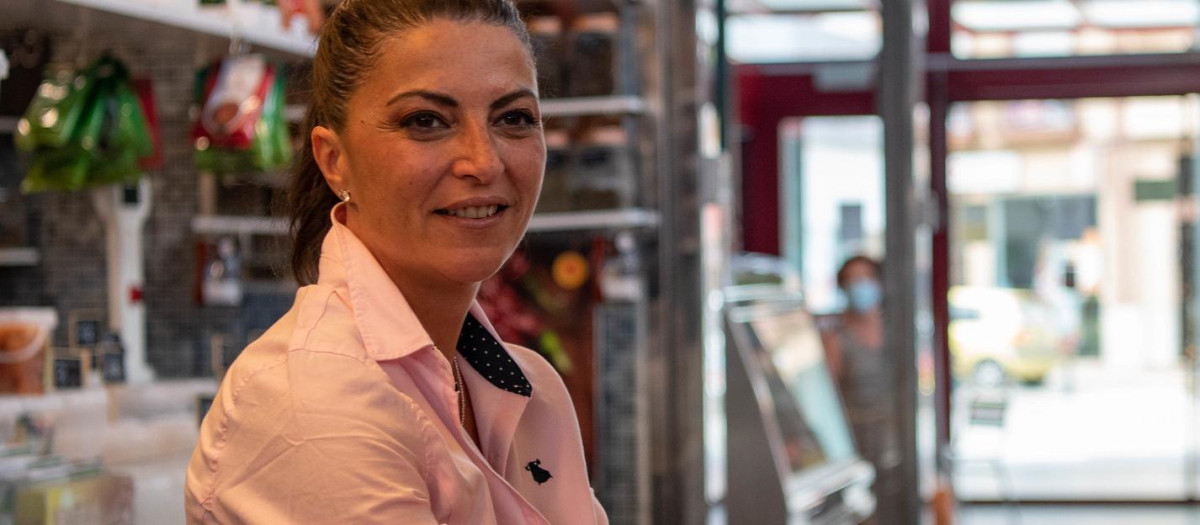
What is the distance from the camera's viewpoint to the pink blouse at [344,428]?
106 cm

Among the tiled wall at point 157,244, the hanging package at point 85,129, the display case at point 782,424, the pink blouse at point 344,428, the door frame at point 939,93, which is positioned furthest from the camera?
the door frame at point 939,93

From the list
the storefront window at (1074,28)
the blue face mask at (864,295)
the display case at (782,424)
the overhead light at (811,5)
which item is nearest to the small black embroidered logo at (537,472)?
the display case at (782,424)

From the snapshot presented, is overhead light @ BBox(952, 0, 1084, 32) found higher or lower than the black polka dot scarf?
higher

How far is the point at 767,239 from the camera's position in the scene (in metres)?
9.22

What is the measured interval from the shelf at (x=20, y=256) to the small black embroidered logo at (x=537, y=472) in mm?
2477

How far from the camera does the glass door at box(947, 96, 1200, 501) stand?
9531 millimetres

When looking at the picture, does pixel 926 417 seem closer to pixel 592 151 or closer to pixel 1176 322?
pixel 592 151

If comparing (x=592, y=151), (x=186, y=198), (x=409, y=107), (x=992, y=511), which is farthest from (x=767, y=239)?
(x=409, y=107)

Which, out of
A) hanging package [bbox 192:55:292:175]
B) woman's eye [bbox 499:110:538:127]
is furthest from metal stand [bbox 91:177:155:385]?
woman's eye [bbox 499:110:538:127]

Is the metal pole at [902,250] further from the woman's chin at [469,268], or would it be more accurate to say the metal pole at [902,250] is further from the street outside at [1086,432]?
the woman's chin at [469,268]

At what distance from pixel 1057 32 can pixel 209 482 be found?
29.6ft

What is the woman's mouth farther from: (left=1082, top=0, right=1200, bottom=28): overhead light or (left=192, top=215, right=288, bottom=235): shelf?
(left=1082, top=0, right=1200, bottom=28): overhead light

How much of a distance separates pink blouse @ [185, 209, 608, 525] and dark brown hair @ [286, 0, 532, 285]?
0.42 feet

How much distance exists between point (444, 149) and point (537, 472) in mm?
340
